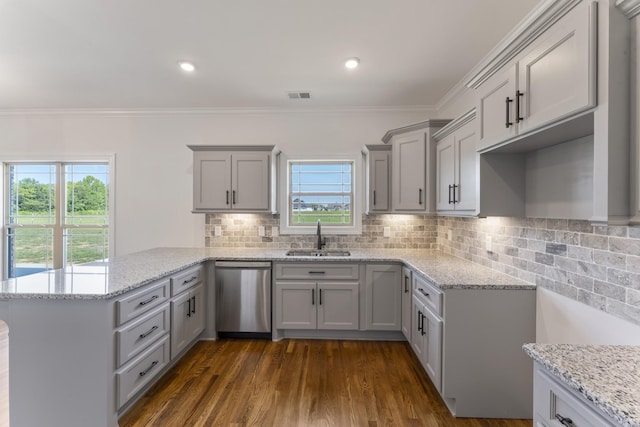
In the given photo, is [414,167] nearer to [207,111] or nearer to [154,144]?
[207,111]

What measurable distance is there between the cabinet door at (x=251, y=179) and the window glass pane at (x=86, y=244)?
2024mm

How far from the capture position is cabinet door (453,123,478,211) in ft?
7.71

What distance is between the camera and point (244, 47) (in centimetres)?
246

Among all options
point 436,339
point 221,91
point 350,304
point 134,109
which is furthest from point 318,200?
point 134,109

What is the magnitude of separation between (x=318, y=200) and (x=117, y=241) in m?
2.68

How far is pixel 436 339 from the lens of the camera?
2217 millimetres

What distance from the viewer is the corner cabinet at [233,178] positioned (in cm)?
354

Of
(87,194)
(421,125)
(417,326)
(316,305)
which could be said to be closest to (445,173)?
(421,125)

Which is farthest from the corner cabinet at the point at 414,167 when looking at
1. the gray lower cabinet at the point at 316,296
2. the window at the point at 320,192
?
the gray lower cabinet at the point at 316,296

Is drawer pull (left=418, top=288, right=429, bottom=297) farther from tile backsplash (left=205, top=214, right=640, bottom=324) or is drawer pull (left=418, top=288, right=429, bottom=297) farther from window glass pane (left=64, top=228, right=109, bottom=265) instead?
window glass pane (left=64, top=228, right=109, bottom=265)

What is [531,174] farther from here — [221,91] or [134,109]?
[134,109]

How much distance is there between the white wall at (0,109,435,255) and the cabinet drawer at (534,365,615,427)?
10.4 feet

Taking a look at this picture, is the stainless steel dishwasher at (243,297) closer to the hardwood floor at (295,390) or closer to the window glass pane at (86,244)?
the hardwood floor at (295,390)

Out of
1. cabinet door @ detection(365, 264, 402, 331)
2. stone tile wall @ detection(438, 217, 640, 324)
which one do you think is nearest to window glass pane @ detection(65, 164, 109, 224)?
cabinet door @ detection(365, 264, 402, 331)
